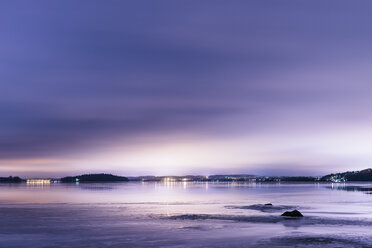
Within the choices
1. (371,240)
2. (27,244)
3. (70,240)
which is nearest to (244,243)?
(371,240)

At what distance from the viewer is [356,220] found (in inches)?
1532

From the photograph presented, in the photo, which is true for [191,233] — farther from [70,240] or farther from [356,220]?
[356,220]

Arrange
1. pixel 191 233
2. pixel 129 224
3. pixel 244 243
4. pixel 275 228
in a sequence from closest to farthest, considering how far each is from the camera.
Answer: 1. pixel 244 243
2. pixel 191 233
3. pixel 275 228
4. pixel 129 224

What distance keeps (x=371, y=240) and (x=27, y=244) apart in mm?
21853

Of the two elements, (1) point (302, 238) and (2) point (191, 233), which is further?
(2) point (191, 233)

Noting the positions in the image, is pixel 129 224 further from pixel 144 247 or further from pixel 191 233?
pixel 144 247

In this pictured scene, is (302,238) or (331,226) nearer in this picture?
(302,238)

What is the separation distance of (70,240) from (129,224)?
9.67 m

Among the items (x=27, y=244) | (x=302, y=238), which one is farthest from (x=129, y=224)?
(x=302, y=238)

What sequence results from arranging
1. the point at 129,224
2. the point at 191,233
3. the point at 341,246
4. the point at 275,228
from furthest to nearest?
1. the point at 129,224
2. the point at 275,228
3. the point at 191,233
4. the point at 341,246

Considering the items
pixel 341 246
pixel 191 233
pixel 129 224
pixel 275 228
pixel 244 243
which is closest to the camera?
pixel 341 246

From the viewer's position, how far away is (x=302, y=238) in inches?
1093

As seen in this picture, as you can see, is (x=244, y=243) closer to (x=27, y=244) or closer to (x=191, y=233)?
(x=191, y=233)

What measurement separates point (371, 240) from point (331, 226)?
7.82m
